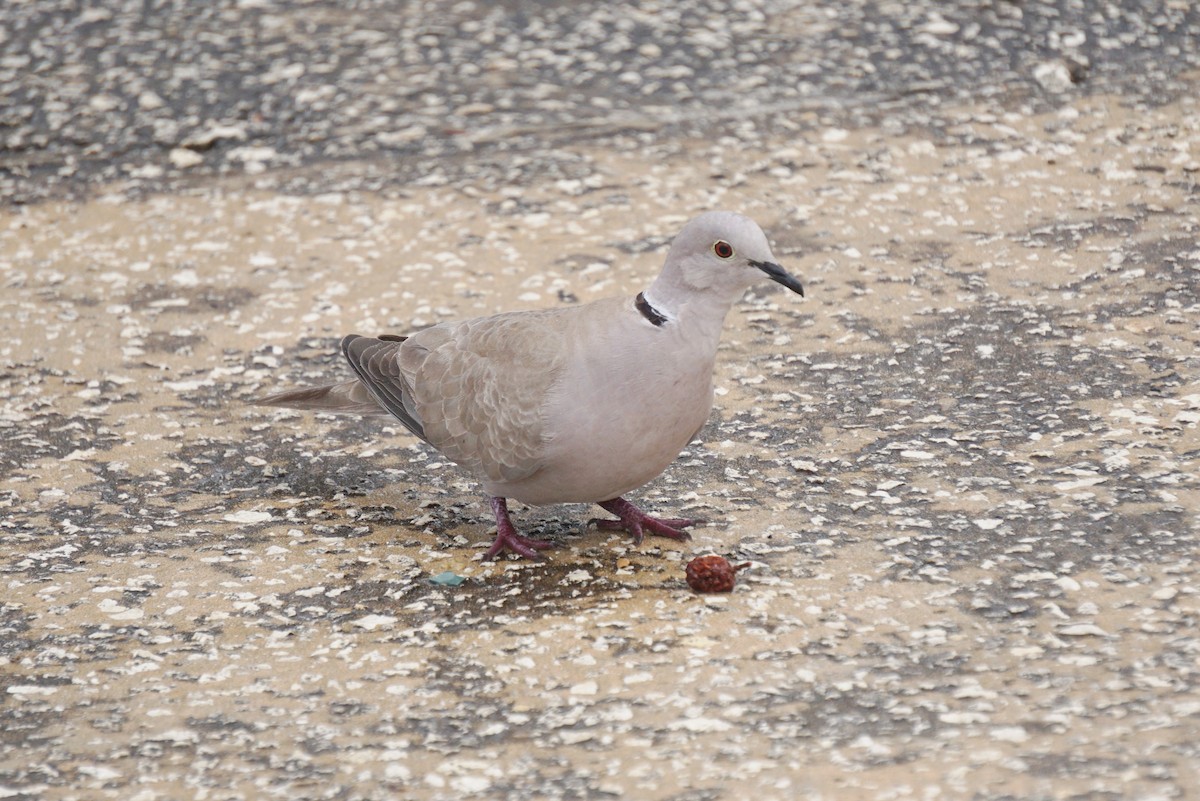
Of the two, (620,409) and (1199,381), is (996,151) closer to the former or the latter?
(1199,381)

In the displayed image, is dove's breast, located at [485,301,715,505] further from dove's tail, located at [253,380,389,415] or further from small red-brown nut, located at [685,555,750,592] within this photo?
dove's tail, located at [253,380,389,415]

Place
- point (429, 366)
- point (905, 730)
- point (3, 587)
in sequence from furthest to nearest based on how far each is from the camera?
1. point (429, 366)
2. point (3, 587)
3. point (905, 730)

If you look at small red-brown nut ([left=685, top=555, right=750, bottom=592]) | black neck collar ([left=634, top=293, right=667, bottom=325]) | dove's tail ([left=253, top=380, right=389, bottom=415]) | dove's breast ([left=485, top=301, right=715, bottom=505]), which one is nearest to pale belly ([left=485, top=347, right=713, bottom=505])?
dove's breast ([left=485, top=301, right=715, bottom=505])

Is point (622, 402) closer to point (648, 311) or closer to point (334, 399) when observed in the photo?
point (648, 311)

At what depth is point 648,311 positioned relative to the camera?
3520 millimetres

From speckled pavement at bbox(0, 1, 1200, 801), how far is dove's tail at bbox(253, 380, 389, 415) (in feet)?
0.77

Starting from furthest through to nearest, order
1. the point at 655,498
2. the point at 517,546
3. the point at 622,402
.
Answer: the point at 655,498 → the point at 517,546 → the point at 622,402

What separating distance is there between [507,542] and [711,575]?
2.07ft

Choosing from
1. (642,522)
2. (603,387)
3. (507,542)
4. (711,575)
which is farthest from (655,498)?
(603,387)

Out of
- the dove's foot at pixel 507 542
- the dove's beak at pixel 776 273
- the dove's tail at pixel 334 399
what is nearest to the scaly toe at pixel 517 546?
the dove's foot at pixel 507 542

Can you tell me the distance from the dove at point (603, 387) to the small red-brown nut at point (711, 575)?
10.5 inches

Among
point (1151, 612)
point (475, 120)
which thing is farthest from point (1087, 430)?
point (475, 120)

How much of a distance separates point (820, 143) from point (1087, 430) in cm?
276

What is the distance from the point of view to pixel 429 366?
159 inches
